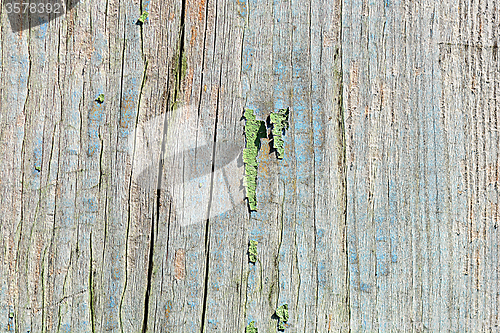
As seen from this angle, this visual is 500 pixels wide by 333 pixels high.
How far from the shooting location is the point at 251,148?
168 cm

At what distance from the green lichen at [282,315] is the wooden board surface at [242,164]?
0.9 inches

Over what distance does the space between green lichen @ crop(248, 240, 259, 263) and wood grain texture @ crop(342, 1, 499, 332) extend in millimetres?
427

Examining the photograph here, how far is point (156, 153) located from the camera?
1.68 meters

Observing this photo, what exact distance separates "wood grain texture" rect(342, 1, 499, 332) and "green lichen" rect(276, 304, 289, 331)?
345 mm

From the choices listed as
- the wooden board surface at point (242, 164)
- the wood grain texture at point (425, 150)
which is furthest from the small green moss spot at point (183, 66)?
the wood grain texture at point (425, 150)

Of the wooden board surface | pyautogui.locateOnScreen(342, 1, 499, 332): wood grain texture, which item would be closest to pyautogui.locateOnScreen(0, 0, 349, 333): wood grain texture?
the wooden board surface

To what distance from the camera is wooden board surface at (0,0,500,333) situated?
1673mm

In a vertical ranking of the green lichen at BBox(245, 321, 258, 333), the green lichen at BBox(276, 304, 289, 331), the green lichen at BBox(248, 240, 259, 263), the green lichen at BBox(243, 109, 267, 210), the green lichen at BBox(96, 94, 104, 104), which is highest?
the green lichen at BBox(96, 94, 104, 104)

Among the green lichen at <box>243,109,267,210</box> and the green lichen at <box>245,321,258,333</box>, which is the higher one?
the green lichen at <box>243,109,267,210</box>

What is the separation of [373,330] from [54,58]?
74.6 inches

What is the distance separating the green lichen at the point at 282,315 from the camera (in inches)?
66.4

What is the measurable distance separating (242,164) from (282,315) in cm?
71

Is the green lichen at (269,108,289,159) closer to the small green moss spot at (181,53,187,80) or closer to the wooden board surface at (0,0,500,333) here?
the wooden board surface at (0,0,500,333)

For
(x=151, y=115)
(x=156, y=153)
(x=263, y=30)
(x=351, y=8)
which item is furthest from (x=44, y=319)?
(x=351, y=8)
